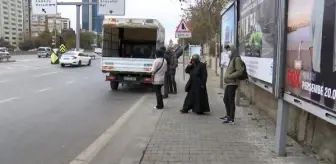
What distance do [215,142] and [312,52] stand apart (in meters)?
2.85

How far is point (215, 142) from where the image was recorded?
7.32 metres

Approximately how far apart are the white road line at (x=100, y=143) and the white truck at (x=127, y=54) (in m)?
5.56

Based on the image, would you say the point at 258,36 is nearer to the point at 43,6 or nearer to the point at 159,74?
the point at 159,74

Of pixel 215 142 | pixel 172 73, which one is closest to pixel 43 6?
pixel 172 73

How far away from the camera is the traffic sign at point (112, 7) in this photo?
34.3 m

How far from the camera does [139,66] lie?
1650cm

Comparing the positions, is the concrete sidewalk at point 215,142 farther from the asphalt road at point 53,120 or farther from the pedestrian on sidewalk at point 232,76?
the asphalt road at point 53,120

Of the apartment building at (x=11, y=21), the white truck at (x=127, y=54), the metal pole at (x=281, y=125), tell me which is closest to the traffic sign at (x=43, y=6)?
the white truck at (x=127, y=54)

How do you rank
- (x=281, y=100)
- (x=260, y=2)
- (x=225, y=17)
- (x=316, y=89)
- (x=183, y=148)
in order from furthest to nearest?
(x=225, y=17) → (x=260, y=2) → (x=183, y=148) → (x=281, y=100) → (x=316, y=89)

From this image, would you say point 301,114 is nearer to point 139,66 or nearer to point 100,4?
point 139,66

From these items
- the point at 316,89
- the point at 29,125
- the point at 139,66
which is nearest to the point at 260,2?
the point at 316,89

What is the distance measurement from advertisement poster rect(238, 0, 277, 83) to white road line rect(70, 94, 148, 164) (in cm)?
297

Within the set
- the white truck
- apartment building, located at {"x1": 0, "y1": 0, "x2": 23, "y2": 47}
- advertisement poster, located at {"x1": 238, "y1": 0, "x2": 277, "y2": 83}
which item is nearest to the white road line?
advertisement poster, located at {"x1": 238, "y1": 0, "x2": 277, "y2": 83}

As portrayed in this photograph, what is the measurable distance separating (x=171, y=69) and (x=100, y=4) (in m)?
20.7
